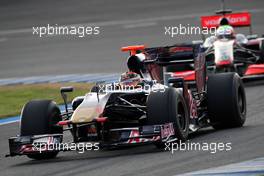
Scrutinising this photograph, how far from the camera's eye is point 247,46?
2112cm

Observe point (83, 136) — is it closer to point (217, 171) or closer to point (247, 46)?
point (217, 171)

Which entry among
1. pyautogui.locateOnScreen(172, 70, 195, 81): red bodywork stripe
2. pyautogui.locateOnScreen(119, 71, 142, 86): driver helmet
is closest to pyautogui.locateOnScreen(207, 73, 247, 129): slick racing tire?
pyautogui.locateOnScreen(119, 71, 142, 86): driver helmet

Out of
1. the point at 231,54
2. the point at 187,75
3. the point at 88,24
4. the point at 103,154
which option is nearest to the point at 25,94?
the point at 187,75

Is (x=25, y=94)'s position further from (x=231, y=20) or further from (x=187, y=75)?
(x=231, y=20)

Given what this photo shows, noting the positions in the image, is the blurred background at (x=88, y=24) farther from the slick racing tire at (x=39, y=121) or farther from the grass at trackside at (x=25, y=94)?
the slick racing tire at (x=39, y=121)

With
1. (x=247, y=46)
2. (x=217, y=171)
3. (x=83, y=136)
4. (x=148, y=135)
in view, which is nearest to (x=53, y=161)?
(x=83, y=136)

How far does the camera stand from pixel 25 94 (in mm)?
21094

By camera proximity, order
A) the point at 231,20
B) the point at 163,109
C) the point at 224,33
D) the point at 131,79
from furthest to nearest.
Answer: the point at 231,20 → the point at 224,33 → the point at 131,79 → the point at 163,109

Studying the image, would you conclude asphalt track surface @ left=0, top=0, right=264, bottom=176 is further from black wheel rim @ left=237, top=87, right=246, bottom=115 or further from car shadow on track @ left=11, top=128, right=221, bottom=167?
black wheel rim @ left=237, top=87, right=246, bottom=115

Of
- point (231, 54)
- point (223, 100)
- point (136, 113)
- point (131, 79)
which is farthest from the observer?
point (231, 54)

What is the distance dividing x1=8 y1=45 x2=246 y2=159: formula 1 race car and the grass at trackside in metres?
Answer: 6.07

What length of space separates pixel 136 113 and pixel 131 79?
574 millimetres

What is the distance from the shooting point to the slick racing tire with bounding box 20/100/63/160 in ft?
38.6

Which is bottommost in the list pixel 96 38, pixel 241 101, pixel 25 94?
pixel 25 94
